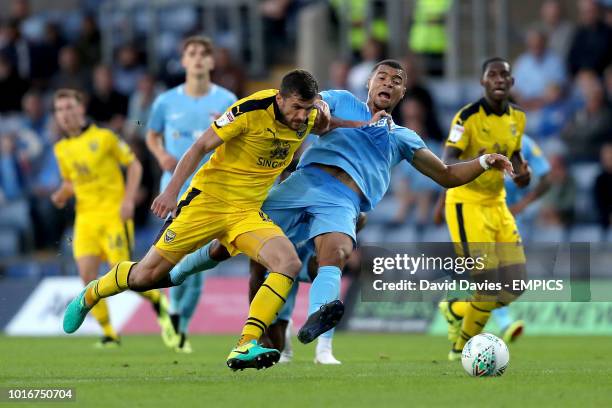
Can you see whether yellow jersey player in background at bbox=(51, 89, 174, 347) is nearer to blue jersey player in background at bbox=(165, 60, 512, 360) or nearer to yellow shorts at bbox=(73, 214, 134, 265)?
yellow shorts at bbox=(73, 214, 134, 265)

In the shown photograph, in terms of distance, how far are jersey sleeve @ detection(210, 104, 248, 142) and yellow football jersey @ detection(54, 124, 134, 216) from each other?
5279mm

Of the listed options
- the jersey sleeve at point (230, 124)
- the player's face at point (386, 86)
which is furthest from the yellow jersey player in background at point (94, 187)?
the jersey sleeve at point (230, 124)

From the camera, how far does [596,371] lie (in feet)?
32.1

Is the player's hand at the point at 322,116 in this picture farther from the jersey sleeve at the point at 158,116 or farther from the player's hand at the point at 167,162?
the jersey sleeve at the point at 158,116

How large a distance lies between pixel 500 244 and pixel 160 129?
11.8 ft

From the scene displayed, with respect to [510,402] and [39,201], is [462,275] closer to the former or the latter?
[510,402]

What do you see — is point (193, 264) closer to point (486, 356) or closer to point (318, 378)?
point (318, 378)

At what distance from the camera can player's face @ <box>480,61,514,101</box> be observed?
11781 millimetres

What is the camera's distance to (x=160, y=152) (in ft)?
41.5

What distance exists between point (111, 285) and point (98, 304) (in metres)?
4.35

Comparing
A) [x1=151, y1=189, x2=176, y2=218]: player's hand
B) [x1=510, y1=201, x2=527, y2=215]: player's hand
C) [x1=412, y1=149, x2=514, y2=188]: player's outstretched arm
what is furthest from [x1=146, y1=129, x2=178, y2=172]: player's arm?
[x1=510, y1=201, x2=527, y2=215]: player's hand

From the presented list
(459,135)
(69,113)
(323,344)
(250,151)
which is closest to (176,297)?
(69,113)

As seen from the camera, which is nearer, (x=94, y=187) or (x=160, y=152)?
(x=160, y=152)

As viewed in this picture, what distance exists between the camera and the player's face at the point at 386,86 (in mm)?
9977
